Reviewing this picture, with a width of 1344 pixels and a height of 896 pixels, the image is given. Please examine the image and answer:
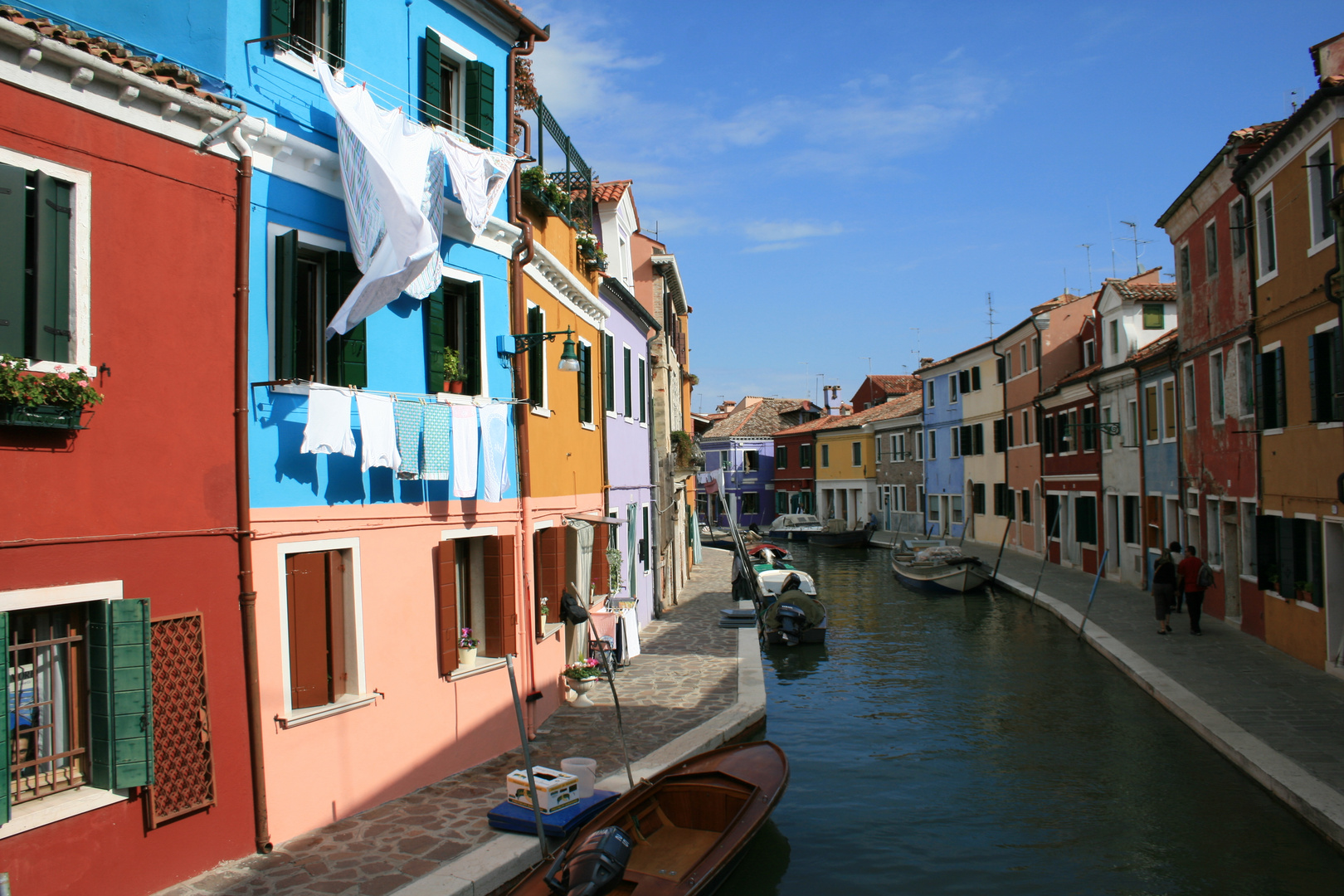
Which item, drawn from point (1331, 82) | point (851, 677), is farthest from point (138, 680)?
point (1331, 82)

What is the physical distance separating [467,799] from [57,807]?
385cm

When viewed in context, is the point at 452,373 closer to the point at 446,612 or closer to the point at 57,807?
the point at 446,612

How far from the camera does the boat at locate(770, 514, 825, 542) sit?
49.2 metres

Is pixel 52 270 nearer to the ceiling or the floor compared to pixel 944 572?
nearer to the ceiling

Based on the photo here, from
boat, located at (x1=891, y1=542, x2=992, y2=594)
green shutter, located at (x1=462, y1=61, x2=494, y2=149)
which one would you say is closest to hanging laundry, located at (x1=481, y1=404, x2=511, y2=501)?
green shutter, located at (x1=462, y1=61, x2=494, y2=149)

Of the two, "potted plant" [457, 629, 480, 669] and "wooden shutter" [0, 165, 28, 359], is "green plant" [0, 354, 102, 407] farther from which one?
"potted plant" [457, 629, 480, 669]

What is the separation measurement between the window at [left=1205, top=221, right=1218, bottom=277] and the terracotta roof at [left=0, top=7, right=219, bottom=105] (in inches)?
738

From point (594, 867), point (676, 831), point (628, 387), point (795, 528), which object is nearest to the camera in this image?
point (594, 867)

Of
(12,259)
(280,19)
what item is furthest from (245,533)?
(280,19)

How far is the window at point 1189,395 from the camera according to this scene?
20.8m

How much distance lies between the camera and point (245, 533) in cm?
776

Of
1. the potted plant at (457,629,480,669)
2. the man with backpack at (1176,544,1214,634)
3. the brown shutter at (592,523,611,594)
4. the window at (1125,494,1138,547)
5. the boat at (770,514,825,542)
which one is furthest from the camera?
the boat at (770,514,825,542)

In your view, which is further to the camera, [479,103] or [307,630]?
[479,103]

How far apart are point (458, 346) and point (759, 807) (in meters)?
6.12
